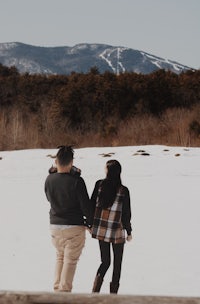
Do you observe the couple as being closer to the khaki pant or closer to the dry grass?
the khaki pant

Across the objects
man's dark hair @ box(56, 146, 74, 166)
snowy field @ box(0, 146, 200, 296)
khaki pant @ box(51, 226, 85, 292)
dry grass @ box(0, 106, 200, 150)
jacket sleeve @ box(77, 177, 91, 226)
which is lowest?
snowy field @ box(0, 146, 200, 296)

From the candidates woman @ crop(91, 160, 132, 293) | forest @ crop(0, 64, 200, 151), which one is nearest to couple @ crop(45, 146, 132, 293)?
woman @ crop(91, 160, 132, 293)

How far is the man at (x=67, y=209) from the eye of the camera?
4375mm

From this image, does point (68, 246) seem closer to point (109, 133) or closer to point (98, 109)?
point (109, 133)

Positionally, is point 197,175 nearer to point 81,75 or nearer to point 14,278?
point 14,278

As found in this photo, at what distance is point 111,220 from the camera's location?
15.0 ft

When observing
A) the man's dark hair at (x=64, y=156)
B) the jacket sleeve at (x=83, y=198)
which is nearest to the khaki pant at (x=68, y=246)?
the jacket sleeve at (x=83, y=198)

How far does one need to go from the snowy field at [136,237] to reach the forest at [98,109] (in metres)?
7.54

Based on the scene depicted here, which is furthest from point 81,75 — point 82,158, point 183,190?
point 183,190

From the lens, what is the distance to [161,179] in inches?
544

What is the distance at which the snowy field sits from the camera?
5.54 m

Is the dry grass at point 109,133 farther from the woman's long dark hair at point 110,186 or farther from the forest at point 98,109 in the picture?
the woman's long dark hair at point 110,186

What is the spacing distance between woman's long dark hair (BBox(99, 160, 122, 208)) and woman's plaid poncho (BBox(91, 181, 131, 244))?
0.04 m

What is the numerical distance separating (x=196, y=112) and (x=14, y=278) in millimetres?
20244
